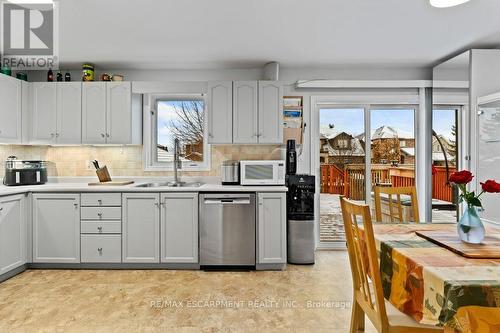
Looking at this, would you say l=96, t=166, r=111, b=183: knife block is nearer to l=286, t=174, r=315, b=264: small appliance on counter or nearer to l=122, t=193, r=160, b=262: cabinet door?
l=122, t=193, r=160, b=262: cabinet door

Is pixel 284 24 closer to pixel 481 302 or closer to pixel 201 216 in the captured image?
pixel 201 216

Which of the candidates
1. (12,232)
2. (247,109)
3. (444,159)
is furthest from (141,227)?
(444,159)

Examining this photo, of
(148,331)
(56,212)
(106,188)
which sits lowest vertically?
(148,331)

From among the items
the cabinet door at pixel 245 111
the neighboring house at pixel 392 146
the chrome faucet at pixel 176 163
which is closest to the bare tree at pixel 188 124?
the chrome faucet at pixel 176 163

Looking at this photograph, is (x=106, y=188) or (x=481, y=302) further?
(x=106, y=188)

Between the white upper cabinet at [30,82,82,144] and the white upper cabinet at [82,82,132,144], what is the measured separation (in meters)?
0.10

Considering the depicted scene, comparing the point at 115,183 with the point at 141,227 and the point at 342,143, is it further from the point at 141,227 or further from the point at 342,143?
the point at 342,143

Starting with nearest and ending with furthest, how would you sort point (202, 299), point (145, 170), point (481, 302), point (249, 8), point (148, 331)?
point (481, 302)
point (148, 331)
point (249, 8)
point (202, 299)
point (145, 170)

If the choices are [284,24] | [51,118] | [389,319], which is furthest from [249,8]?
[51,118]

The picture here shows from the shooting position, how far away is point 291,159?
4.09 m

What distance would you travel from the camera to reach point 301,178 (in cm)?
390

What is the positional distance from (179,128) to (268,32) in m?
1.87

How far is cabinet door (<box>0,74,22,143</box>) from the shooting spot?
3.67 metres

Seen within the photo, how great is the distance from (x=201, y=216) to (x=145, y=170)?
1.20 m
